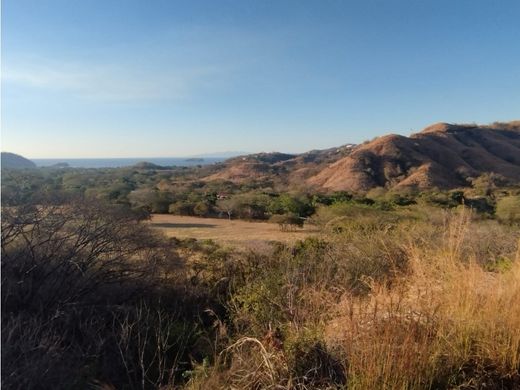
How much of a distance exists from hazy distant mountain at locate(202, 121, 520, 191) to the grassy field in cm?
2875

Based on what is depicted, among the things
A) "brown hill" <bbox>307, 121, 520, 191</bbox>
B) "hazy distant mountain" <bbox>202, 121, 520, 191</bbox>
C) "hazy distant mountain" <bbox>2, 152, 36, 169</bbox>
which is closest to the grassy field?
"hazy distant mountain" <bbox>2, 152, 36, 169</bbox>

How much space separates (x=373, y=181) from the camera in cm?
6094

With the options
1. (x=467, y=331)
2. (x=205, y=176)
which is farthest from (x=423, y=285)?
(x=205, y=176)

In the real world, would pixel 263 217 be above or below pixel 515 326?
below

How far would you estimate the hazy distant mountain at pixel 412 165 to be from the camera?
→ 6000 cm

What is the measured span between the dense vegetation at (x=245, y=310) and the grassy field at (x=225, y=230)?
6.65 metres

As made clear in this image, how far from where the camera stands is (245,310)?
726cm

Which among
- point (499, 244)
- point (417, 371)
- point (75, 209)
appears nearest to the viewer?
point (417, 371)

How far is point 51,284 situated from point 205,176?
7967 cm

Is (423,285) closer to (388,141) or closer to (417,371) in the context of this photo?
(417,371)

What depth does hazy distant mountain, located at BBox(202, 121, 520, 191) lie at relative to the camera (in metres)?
60.0

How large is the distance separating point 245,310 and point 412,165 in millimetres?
60393

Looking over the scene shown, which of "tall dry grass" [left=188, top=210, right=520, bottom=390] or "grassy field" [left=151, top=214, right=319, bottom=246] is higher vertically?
"tall dry grass" [left=188, top=210, right=520, bottom=390]

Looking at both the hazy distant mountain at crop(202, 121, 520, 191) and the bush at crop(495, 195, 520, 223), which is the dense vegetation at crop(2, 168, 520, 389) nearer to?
the bush at crop(495, 195, 520, 223)
